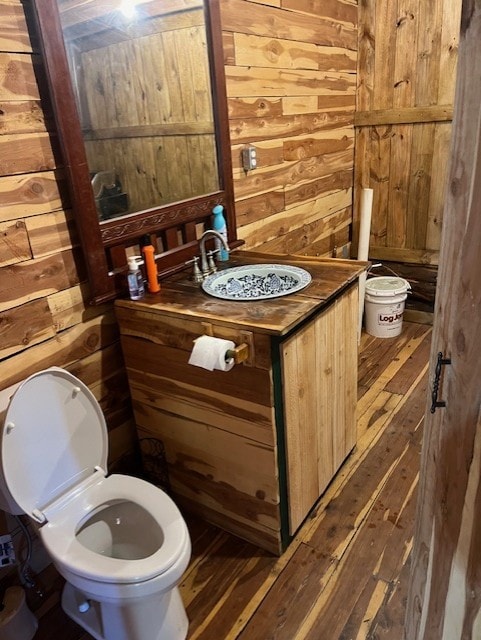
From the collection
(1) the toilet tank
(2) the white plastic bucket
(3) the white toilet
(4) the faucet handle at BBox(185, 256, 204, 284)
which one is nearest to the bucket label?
(2) the white plastic bucket

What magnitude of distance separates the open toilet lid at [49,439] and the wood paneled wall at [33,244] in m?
0.17

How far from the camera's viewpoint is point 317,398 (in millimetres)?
1802

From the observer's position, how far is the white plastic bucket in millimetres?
3266

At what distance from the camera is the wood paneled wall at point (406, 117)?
116 inches

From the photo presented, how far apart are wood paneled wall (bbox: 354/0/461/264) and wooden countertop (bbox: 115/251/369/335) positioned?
1.67 m

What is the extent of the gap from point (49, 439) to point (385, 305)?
2426mm

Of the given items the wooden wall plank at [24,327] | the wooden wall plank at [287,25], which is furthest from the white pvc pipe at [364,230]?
the wooden wall plank at [24,327]

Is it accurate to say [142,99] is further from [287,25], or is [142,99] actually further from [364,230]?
[364,230]

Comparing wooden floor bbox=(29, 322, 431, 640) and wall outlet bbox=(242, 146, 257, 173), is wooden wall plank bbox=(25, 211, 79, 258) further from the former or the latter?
wooden floor bbox=(29, 322, 431, 640)

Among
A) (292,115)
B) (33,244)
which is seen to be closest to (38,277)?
(33,244)

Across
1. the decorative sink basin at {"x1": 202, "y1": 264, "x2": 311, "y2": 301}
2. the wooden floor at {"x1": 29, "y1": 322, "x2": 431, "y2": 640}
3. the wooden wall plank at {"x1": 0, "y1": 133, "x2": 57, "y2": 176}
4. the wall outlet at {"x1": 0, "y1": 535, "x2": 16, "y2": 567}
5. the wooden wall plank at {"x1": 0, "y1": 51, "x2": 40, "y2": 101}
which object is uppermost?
the wooden wall plank at {"x1": 0, "y1": 51, "x2": 40, "y2": 101}

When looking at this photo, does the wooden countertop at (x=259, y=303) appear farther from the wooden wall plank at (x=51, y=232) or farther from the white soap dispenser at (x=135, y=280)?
the wooden wall plank at (x=51, y=232)

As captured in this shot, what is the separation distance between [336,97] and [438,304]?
264 cm

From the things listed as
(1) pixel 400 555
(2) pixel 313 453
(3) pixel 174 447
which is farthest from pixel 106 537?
(1) pixel 400 555
